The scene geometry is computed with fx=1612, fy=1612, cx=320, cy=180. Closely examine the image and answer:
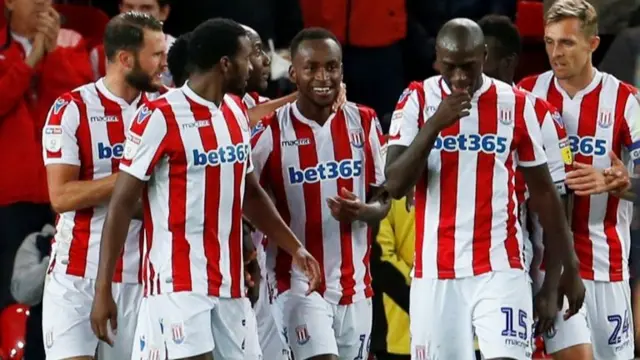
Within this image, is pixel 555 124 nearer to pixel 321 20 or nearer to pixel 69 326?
pixel 69 326

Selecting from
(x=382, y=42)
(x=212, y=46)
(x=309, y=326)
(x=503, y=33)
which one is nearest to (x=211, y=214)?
(x=212, y=46)

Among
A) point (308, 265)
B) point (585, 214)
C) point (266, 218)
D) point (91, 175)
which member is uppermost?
point (91, 175)

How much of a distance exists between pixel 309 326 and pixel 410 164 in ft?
3.76

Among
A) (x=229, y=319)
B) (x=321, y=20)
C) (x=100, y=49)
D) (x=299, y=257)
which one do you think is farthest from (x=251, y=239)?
(x=321, y=20)

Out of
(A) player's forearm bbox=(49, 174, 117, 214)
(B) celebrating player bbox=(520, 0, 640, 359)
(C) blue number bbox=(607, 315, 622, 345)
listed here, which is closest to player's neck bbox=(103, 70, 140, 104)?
(A) player's forearm bbox=(49, 174, 117, 214)

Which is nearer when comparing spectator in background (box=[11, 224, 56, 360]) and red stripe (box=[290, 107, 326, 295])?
red stripe (box=[290, 107, 326, 295])

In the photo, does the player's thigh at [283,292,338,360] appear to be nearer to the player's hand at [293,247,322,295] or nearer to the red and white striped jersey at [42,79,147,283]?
the player's hand at [293,247,322,295]

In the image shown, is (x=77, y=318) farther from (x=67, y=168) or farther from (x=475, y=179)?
(x=475, y=179)

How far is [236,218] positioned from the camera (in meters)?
7.15

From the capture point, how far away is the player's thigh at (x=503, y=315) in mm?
7184

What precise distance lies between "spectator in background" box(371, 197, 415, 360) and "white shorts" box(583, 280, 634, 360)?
1.60m

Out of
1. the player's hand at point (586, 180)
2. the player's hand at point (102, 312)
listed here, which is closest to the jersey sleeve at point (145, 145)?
the player's hand at point (102, 312)

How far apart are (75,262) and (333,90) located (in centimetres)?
151

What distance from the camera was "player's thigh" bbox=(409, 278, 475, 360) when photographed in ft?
24.0
